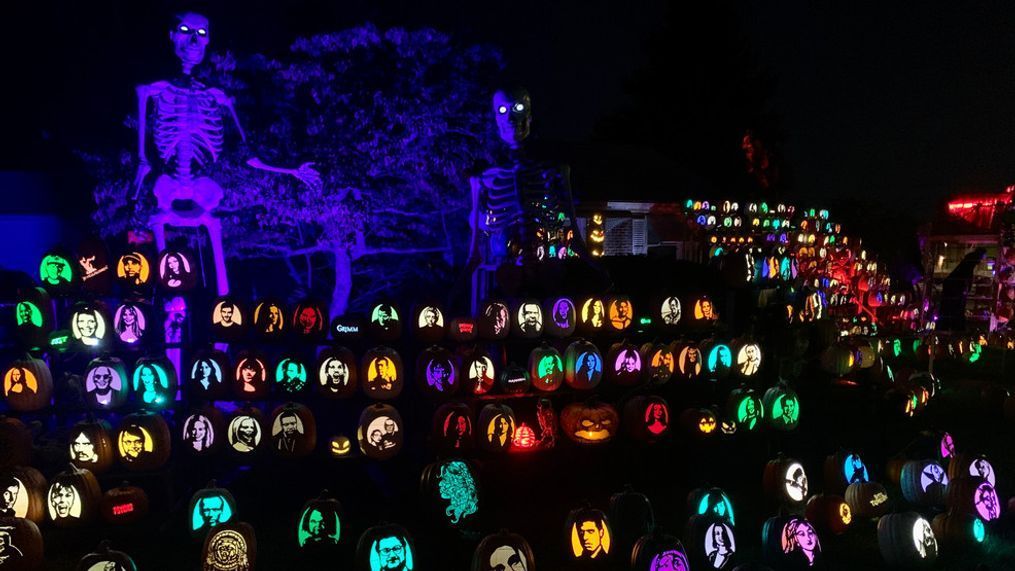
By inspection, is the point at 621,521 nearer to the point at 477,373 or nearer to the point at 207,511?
the point at 477,373

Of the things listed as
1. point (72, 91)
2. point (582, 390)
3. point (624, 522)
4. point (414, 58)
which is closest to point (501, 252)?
point (582, 390)

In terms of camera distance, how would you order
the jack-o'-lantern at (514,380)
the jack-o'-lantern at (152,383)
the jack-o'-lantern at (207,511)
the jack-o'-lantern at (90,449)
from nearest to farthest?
the jack-o'-lantern at (207,511), the jack-o'-lantern at (90,449), the jack-o'-lantern at (152,383), the jack-o'-lantern at (514,380)

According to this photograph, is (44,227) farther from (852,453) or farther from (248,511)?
(852,453)

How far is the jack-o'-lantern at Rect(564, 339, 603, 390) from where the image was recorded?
6.98m

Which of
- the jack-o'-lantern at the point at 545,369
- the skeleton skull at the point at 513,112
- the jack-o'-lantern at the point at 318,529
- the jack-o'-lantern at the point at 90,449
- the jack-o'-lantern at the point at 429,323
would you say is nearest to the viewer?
the jack-o'-lantern at the point at 318,529

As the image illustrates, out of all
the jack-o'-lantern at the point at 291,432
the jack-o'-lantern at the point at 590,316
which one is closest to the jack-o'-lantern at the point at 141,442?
the jack-o'-lantern at the point at 291,432

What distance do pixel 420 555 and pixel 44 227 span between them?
14.8m

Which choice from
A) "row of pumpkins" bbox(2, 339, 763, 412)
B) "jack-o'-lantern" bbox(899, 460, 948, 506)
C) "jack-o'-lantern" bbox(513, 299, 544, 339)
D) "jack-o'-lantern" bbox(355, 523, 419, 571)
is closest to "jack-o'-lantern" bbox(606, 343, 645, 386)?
"row of pumpkins" bbox(2, 339, 763, 412)

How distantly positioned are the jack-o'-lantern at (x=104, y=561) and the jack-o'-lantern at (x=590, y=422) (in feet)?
11.8

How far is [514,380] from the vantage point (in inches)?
269

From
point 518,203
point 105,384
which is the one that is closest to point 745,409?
point 518,203

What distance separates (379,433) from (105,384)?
2351mm

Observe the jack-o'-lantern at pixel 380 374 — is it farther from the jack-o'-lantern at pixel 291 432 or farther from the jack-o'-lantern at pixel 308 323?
the jack-o'-lantern at pixel 308 323

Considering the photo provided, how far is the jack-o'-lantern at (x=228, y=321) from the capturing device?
23.4 feet
